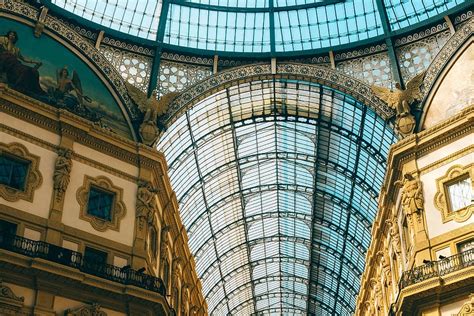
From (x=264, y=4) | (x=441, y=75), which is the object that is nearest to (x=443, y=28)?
(x=441, y=75)

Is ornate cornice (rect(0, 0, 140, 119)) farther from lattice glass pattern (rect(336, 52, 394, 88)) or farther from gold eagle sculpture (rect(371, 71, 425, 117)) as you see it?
gold eagle sculpture (rect(371, 71, 425, 117))

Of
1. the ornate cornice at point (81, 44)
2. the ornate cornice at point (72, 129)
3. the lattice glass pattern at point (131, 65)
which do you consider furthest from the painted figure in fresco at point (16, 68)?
the lattice glass pattern at point (131, 65)

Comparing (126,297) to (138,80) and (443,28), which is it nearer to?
(138,80)

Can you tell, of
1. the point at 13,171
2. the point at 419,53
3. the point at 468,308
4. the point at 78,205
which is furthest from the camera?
the point at 419,53

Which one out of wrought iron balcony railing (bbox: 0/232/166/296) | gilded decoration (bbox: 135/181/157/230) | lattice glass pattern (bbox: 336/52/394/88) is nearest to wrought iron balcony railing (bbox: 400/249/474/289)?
wrought iron balcony railing (bbox: 0/232/166/296)

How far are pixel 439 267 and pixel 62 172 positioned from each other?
16634 millimetres

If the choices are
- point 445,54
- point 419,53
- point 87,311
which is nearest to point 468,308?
point 445,54

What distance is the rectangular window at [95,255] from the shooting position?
28978 millimetres

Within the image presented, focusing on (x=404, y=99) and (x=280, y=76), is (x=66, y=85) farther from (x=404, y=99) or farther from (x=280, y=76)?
(x=404, y=99)

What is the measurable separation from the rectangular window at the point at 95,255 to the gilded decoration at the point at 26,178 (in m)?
3.29

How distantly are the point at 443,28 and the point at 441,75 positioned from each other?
3065 mm

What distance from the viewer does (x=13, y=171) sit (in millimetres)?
28422

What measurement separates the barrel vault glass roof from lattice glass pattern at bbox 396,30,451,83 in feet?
5.34

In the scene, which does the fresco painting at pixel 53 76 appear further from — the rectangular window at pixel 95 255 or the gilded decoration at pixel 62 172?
the rectangular window at pixel 95 255
